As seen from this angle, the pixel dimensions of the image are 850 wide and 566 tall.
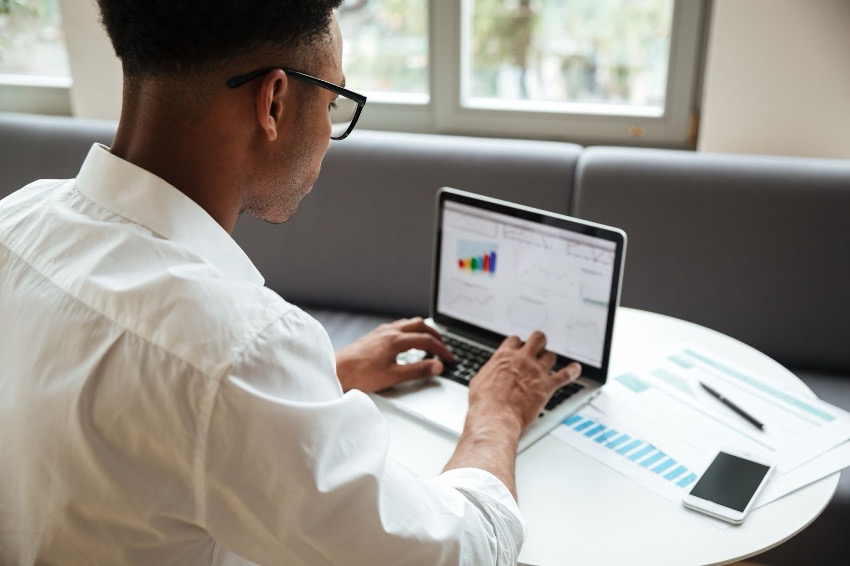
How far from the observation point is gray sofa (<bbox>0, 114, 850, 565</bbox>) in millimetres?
1989

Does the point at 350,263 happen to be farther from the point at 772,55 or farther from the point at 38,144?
the point at 772,55

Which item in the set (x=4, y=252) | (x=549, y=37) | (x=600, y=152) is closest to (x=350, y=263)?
(x=600, y=152)

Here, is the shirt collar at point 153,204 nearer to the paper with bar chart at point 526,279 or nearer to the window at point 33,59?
the paper with bar chart at point 526,279

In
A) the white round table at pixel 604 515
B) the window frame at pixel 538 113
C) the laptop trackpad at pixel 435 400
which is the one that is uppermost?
the window frame at pixel 538 113

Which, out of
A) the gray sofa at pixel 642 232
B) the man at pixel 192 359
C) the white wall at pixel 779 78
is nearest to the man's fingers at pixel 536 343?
the man at pixel 192 359

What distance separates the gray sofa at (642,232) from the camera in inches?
78.3

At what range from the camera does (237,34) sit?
0.83m

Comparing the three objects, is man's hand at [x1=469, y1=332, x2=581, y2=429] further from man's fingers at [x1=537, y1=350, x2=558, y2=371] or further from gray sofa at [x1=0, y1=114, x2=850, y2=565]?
gray sofa at [x1=0, y1=114, x2=850, y2=565]

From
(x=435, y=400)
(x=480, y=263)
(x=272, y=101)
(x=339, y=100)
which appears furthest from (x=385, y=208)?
(x=272, y=101)

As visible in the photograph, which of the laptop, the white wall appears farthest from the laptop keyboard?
the white wall

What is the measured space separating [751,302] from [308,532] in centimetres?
159

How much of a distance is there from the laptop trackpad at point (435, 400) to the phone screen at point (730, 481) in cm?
35

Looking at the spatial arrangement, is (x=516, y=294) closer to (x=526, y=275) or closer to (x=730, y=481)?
(x=526, y=275)

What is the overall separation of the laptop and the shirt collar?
1.75 feet
